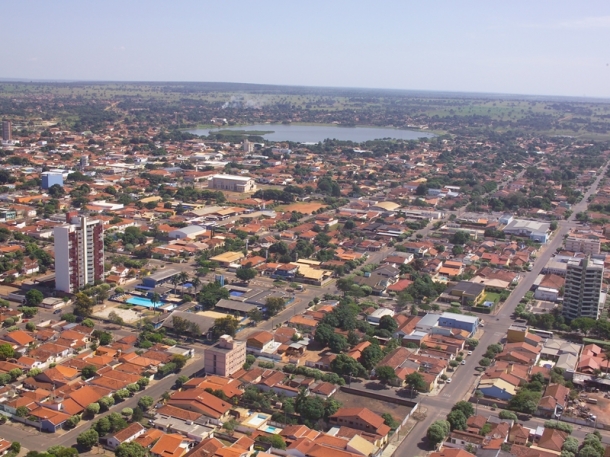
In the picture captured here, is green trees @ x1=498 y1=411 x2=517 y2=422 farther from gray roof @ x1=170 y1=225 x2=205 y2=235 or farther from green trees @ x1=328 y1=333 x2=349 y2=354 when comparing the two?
gray roof @ x1=170 y1=225 x2=205 y2=235

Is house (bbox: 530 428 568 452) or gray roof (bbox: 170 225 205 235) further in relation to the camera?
gray roof (bbox: 170 225 205 235)

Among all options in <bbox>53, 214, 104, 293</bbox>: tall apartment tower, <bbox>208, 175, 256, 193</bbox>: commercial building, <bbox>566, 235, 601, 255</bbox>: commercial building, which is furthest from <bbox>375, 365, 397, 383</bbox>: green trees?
<bbox>208, 175, 256, 193</bbox>: commercial building

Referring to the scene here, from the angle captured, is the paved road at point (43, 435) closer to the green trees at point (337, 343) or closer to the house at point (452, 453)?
the green trees at point (337, 343)

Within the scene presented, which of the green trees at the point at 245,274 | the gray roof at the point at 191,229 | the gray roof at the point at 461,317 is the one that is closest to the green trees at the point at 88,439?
the green trees at the point at 245,274

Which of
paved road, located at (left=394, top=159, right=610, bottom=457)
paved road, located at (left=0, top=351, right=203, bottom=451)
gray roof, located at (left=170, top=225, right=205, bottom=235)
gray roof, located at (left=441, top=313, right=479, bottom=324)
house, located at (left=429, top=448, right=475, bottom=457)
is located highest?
gray roof, located at (left=170, top=225, right=205, bottom=235)

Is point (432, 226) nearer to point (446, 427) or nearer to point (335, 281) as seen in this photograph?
point (335, 281)
